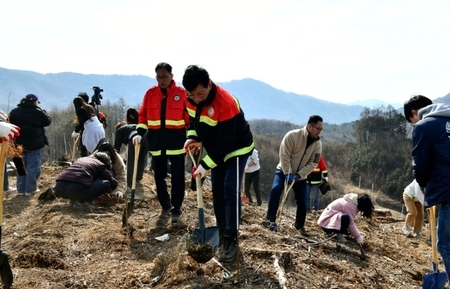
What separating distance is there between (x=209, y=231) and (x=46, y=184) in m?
5.43

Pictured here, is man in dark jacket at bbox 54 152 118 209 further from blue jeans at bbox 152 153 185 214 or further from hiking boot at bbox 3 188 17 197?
hiking boot at bbox 3 188 17 197

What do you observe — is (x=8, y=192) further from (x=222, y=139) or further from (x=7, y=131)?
(x=222, y=139)

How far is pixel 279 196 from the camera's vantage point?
548 cm

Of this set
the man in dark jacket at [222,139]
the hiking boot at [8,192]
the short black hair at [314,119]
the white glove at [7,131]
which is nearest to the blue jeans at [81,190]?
the hiking boot at [8,192]

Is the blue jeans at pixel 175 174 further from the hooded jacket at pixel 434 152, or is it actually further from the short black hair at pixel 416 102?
the hooded jacket at pixel 434 152

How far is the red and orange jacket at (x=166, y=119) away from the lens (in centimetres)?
486

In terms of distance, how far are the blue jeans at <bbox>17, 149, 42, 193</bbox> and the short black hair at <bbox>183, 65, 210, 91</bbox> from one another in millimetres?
4790

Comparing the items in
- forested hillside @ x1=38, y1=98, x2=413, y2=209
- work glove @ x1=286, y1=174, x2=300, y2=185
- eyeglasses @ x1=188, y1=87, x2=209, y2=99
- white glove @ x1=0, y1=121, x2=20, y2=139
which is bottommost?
forested hillside @ x1=38, y1=98, x2=413, y2=209

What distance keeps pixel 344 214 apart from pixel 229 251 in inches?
103

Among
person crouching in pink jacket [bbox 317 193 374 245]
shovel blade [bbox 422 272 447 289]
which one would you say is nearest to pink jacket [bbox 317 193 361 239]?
person crouching in pink jacket [bbox 317 193 374 245]

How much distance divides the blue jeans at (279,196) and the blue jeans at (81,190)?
236 cm

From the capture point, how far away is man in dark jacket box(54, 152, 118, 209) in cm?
539

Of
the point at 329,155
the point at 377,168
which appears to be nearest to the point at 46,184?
the point at 377,168

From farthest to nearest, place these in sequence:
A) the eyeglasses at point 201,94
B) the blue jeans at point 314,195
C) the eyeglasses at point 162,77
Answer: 1. the blue jeans at point 314,195
2. the eyeglasses at point 162,77
3. the eyeglasses at point 201,94
